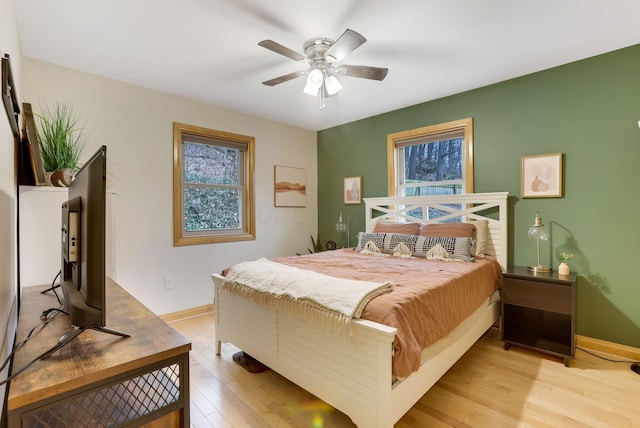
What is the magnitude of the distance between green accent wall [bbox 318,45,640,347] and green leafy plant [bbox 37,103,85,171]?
3643mm

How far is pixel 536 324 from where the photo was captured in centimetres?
280

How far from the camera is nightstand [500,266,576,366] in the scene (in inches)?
92.4

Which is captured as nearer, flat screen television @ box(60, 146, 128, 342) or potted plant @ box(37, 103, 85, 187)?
flat screen television @ box(60, 146, 128, 342)

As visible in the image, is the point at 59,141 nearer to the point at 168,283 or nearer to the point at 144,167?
the point at 144,167

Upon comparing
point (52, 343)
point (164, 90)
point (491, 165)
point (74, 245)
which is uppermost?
point (164, 90)

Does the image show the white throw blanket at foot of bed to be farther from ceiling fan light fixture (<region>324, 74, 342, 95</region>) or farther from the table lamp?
the table lamp

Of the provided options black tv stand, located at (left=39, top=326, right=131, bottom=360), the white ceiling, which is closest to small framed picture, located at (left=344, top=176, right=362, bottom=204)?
the white ceiling

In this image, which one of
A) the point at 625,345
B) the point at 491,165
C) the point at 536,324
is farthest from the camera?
the point at 491,165

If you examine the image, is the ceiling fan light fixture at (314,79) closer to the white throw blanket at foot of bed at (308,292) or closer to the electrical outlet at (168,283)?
the white throw blanket at foot of bed at (308,292)

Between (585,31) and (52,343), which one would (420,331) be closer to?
(52,343)

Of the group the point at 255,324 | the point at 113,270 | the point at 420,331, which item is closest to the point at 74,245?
the point at 255,324

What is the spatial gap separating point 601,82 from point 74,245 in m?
3.69

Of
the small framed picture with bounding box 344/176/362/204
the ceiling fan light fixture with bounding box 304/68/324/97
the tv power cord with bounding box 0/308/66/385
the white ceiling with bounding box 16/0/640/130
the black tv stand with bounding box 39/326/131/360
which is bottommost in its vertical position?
the tv power cord with bounding box 0/308/66/385

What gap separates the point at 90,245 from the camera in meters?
0.94
